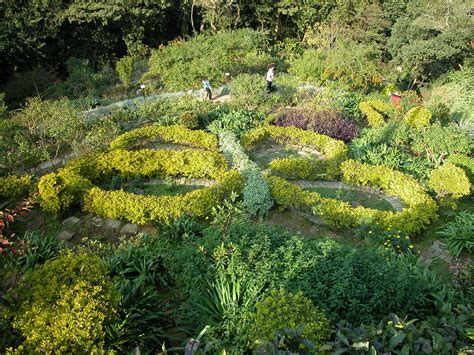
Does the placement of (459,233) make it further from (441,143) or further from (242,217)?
(242,217)

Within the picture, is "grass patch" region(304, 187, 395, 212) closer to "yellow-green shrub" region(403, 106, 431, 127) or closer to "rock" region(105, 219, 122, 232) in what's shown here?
"yellow-green shrub" region(403, 106, 431, 127)

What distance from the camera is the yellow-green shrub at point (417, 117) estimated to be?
12.8m

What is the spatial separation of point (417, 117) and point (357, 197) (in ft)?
16.7

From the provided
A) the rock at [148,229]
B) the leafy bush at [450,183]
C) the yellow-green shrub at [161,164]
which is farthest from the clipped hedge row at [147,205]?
the leafy bush at [450,183]

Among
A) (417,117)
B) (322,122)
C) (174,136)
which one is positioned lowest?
(417,117)

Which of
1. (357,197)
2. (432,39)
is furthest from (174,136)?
(432,39)

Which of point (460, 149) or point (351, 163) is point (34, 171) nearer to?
point (351, 163)

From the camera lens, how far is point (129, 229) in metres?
8.18

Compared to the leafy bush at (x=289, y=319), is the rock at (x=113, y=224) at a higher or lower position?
lower

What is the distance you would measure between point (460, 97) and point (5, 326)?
1815cm

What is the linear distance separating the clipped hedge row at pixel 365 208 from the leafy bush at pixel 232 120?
3.86 meters

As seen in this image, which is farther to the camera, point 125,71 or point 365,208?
point 125,71

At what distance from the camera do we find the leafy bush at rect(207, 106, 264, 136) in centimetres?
1267

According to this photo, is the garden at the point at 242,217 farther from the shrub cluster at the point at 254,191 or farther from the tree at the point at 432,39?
the tree at the point at 432,39
